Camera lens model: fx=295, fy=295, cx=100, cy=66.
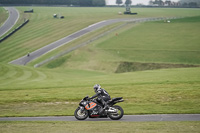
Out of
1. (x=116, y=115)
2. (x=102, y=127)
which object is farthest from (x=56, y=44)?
(x=102, y=127)

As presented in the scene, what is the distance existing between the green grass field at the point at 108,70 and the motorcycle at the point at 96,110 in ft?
7.29

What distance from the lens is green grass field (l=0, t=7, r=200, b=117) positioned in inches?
870

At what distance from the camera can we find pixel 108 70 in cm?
5491

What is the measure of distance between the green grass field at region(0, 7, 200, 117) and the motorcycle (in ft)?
7.29

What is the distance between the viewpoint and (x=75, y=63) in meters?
61.2

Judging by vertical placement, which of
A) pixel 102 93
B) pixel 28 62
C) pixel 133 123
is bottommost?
pixel 28 62

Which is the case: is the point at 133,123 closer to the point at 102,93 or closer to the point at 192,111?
the point at 102,93

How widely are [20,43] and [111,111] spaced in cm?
6983

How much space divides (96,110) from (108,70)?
1460 inches

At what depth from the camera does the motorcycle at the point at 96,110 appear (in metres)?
17.5

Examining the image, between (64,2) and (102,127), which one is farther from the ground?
(64,2)

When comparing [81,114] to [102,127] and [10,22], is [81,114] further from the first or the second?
[10,22]

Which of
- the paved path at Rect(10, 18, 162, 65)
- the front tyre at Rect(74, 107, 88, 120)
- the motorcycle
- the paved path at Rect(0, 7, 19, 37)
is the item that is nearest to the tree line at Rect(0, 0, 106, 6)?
the paved path at Rect(0, 7, 19, 37)

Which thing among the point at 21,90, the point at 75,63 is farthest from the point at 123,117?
the point at 75,63
